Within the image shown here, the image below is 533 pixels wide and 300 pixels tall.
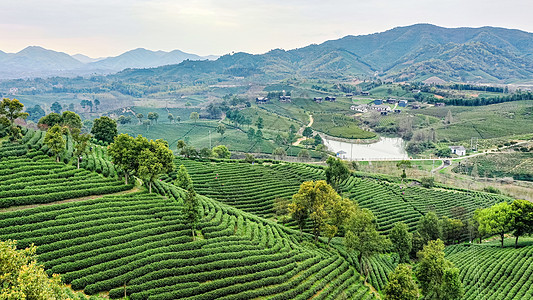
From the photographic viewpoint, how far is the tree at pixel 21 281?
1605 centimetres

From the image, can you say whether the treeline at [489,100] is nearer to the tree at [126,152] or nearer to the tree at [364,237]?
the tree at [364,237]

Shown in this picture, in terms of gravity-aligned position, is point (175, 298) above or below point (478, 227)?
above

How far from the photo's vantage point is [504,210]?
46062 mm

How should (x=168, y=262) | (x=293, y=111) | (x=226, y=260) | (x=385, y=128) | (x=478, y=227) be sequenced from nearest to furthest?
(x=168, y=262) → (x=226, y=260) → (x=478, y=227) → (x=385, y=128) → (x=293, y=111)

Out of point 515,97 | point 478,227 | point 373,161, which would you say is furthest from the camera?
point 515,97

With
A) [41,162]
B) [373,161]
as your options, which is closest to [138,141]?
[41,162]

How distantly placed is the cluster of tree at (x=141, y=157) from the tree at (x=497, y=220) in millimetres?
44203

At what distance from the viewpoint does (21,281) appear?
16375mm

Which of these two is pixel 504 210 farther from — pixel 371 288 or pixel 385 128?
pixel 385 128

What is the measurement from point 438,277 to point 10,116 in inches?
2298

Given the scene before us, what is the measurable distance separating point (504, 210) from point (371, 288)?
25.2 m

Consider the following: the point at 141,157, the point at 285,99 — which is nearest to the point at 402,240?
the point at 141,157

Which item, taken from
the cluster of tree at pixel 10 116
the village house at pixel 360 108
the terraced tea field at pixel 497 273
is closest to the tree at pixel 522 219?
the terraced tea field at pixel 497 273

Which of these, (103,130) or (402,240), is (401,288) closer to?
(402,240)
